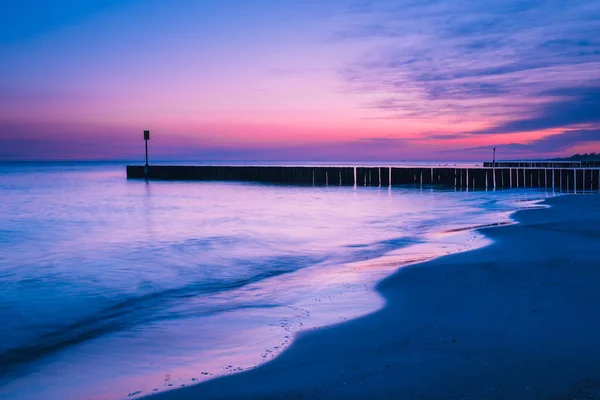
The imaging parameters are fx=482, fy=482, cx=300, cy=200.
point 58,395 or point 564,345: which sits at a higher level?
point 564,345

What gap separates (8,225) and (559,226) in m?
17.9

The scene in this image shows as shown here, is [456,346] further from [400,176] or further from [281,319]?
[400,176]

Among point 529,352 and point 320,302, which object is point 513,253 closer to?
point 320,302

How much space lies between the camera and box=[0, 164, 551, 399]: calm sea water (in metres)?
4.36

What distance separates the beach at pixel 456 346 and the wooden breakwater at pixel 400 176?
26493 mm

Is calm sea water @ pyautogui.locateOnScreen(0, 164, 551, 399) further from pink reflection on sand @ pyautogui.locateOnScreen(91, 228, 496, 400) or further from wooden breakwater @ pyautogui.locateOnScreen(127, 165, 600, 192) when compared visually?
wooden breakwater @ pyautogui.locateOnScreen(127, 165, 600, 192)

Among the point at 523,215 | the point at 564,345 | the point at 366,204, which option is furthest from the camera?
the point at 366,204

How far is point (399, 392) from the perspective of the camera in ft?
10.7

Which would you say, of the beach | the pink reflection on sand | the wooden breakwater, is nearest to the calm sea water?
the pink reflection on sand

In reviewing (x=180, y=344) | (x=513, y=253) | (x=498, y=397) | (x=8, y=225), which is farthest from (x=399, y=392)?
(x=8, y=225)

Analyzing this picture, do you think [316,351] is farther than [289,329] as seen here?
No

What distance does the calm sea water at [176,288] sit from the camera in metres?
4.36

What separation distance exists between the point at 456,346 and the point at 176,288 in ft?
16.7

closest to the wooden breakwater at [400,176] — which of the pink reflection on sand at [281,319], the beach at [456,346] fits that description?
the pink reflection on sand at [281,319]
